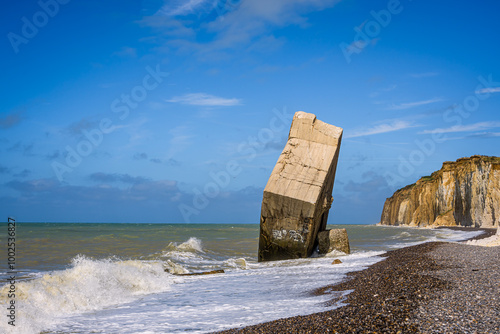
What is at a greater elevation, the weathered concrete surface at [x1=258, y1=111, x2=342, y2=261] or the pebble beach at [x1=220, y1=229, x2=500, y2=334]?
the weathered concrete surface at [x1=258, y1=111, x2=342, y2=261]

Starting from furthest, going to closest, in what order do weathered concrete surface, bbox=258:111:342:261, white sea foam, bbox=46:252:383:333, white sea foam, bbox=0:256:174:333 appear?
weathered concrete surface, bbox=258:111:342:261 < white sea foam, bbox=0:256:174:333 < white sea foam, bbox=46:252:383:333

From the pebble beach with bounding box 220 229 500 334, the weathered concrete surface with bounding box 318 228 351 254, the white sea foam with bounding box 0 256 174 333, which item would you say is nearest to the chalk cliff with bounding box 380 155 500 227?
the weathered concrete surface with bounding box 318 228 351 254

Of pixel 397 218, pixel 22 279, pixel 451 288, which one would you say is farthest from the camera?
pixel 397 218

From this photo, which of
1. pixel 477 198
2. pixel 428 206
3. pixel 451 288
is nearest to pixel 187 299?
pixel 451 288

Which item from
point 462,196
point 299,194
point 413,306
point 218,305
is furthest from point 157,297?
point 462,196

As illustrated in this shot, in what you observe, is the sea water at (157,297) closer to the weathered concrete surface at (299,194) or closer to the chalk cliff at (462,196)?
the weathered concrete surface at (299,194)

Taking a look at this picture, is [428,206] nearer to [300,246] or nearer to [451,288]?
[300,246]

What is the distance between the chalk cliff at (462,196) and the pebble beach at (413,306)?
3834cm

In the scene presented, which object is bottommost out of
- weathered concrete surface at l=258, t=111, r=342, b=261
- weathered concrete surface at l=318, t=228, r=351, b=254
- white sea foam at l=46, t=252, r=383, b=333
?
white sea foam at l=46, t=252, r=383, b=333

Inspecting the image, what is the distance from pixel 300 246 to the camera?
13.0 meters

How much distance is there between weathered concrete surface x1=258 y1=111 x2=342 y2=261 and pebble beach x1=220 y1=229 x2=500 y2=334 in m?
5.37

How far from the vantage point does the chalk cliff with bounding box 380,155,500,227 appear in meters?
44.0

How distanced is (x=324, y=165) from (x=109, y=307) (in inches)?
323

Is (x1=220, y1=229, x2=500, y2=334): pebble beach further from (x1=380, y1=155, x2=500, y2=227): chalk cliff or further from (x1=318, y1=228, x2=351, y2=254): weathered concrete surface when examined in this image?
(x1=380, y1=155, x2=500, y2=227): chalk cliff
